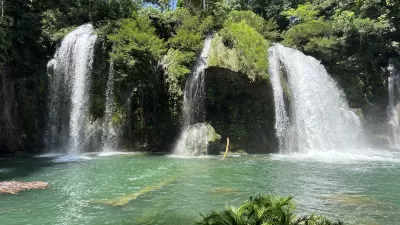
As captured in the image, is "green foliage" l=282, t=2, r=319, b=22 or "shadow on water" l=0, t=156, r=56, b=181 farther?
"green foliage" l=282, t=2, r=319, b=22

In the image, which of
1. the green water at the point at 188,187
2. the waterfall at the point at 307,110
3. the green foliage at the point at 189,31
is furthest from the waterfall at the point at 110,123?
the waterfall at the point at 307,110

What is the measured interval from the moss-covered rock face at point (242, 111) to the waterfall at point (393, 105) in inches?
426

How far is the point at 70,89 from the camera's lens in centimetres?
2389

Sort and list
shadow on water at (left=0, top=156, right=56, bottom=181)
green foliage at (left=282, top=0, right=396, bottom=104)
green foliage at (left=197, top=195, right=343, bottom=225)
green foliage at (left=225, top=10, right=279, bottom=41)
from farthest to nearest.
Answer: green foliage at (left=282, top=0, right=396, bottom=104)
green foliage at (left=225, top=10, right=279, bottom=41)
shadow on water at (left=0, top=156, right=56, bottom=181)
green foliage at (left=197, top=195, right=343, bottom=225)

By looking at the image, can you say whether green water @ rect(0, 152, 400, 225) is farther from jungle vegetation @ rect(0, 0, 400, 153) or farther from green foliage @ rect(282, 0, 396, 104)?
green foliage @ rect(282, 0, 396, 104)

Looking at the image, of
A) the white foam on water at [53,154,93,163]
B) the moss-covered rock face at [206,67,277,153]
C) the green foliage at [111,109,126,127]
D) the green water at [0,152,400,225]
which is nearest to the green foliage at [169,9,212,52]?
the moss-covered rock face at [206,67,277,153]

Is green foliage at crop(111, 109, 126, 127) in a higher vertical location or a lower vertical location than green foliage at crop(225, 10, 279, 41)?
lower

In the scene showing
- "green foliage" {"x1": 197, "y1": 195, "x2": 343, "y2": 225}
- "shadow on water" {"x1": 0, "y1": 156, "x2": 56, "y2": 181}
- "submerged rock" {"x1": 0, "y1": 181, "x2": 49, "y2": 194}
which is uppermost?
"green foliage" {"x1": 197, "y1": 195, "x2": 343, "y2": 225}

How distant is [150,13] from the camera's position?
25266 mm

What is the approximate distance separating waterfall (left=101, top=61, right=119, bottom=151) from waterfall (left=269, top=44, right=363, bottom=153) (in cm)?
975

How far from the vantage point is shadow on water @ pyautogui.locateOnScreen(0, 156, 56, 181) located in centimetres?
1457

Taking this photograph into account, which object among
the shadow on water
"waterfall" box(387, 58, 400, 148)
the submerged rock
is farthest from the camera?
"waterfall" box(387, 58, 400, 148)

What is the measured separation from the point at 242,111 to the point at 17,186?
1427 cm

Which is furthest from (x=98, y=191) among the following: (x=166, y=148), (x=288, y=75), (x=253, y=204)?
(x=288, y=75)
